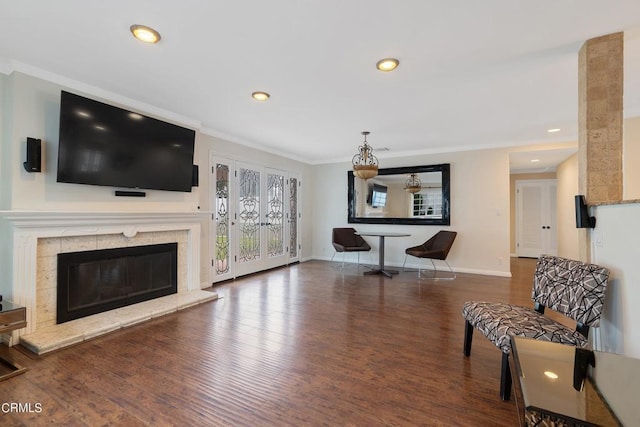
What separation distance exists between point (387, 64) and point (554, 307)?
233cm

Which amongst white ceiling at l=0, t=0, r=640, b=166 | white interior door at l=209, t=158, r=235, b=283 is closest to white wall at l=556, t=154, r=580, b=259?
white ceiling at l=0, t=0, r=640, b=166

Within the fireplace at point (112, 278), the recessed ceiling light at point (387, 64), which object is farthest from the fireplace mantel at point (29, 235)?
the recessed ceiling light at point (387, 64)

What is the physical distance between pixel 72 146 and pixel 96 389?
226 cm

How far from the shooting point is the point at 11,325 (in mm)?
2359

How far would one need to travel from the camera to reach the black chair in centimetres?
520

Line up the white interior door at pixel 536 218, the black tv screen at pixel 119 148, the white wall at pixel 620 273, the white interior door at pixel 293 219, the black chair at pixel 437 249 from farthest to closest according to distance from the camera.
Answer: the white interior door at pixel 536 218, the white interior door at pixel 293 219, the black chair at pixel 437 249, the black tv screen at pixel 119 148, the white wall at pixel 620 273

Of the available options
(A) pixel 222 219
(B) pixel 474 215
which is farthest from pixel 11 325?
(B) pixel 474 215

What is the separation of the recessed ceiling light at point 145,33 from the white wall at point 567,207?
270 inches

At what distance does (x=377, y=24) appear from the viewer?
80.7 inches

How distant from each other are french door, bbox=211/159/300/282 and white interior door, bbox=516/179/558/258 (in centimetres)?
Answer: 604

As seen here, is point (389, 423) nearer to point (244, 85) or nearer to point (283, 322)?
point (283, 322)

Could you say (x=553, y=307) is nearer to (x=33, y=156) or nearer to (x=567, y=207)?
(x=33, y=156)

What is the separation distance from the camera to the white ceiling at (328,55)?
192 cm

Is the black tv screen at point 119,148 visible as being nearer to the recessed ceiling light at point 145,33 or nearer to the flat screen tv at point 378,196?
the recessed ceiling light at point 145,33
